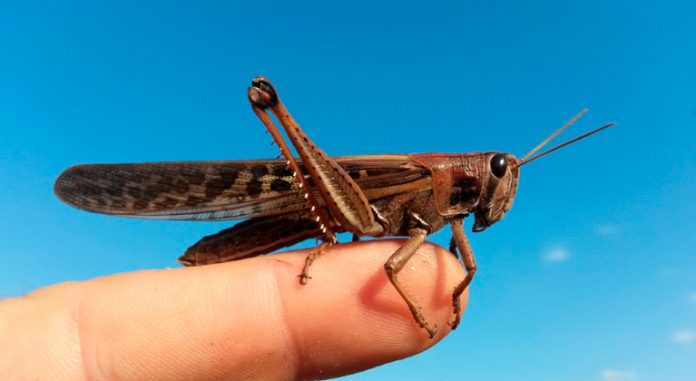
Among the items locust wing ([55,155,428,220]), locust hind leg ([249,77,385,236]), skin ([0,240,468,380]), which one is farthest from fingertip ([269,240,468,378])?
locust wing ([55,155,428,220])

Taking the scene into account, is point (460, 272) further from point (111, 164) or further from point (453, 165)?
point (111, 164)

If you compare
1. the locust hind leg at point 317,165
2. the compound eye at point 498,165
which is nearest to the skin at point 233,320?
the locust hind leg at point 317,165

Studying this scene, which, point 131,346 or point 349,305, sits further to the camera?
point 349,305

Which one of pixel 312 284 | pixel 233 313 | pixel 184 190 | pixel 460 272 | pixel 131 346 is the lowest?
pixel 131 346

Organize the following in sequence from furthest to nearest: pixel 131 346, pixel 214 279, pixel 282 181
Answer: pixel 282 181 → pixel 214 279 → pixel 131 346

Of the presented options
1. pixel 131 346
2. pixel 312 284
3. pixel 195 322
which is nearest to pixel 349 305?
pixel 312 284

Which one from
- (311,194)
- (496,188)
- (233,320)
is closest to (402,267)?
(311,194)

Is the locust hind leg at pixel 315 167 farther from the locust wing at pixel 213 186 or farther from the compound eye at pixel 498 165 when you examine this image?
the compound eye at pixel 498 165

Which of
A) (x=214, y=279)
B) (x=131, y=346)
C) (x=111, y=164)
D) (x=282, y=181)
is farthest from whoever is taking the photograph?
(x=111, y=164)
